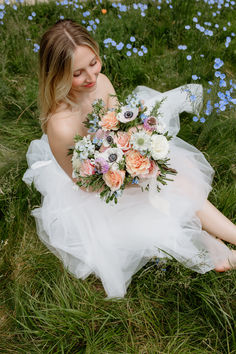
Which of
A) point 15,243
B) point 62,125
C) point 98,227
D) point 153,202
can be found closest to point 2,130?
point 15,243

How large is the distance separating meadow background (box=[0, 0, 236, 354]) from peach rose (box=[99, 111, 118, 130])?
3.09ft

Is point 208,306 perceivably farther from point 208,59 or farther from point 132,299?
point 208,59

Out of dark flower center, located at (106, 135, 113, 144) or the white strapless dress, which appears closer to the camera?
dark flower center, located at (106, 135, 113, 144)

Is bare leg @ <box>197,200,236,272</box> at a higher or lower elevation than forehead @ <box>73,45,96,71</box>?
lower

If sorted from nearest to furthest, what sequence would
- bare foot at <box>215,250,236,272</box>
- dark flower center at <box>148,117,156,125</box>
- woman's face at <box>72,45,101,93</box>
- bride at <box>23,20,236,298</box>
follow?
dark flower center at <box>148,117,156,125</box>
woman's face at <box>72,45,101,93</box>
bride at <box>23,20,236,298</box>
bare foot at <box>215,250,236,272</box>

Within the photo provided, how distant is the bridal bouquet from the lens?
1349 mm

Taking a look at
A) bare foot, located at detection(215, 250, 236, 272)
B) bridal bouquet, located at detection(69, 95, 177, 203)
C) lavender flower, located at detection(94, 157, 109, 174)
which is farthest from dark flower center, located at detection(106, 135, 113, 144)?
bare foot, located at detection(215, 250, 236, 272)

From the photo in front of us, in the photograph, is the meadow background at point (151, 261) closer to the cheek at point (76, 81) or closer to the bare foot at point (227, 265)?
the bare foot at point (227, 265)

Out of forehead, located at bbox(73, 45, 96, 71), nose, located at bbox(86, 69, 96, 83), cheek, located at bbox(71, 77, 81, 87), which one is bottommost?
cheek, located at bbox(71, 77, 81, 87)

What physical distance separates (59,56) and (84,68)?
14cm

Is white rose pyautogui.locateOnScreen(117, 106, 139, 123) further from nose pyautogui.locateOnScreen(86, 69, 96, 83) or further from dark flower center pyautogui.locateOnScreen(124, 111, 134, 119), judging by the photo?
nose pyautogui.locateOnScreen(86, 69, 96, 83)

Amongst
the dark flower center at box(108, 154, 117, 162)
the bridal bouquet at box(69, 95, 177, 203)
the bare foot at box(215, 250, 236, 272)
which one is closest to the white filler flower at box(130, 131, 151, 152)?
the bridal bouquet at box(69, 95, 177, 203)

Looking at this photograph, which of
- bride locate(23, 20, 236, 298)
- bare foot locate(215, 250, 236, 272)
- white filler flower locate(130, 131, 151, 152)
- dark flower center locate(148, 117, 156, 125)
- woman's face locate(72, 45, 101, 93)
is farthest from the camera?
bare foot locate(215, 250, 236, 272)

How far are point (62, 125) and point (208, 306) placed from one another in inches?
54.3
